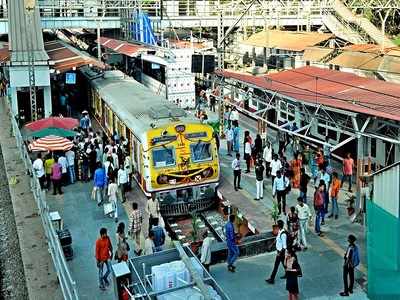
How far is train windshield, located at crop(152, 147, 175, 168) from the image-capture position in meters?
15.5

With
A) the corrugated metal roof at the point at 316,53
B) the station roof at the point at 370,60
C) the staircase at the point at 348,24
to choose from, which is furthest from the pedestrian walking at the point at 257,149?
the staircase at the point at 348,24

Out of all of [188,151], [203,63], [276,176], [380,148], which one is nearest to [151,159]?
[188,151]

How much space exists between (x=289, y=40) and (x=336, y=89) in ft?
54.0

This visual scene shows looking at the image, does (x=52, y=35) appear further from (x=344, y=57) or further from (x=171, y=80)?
(x=344, y=57)

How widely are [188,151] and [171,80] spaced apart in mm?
14106

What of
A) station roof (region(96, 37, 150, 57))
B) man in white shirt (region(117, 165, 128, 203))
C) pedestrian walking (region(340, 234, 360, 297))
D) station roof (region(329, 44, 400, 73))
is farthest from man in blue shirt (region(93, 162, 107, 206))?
station roof (region(96, 37, 150, 57))

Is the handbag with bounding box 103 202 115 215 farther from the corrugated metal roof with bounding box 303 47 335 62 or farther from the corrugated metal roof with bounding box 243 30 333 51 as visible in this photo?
the corrugated metal roof with bounding box 243 30 333 51

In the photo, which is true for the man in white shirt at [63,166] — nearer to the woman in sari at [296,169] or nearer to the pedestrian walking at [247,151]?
the pedestrian walking at [247,151]

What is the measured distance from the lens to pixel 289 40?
1310 inches

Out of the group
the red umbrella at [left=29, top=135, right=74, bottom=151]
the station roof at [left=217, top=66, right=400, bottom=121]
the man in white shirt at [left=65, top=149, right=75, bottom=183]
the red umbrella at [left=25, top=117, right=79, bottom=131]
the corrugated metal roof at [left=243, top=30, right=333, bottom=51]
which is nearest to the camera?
the station roof at [left=217, top=66, right=400, bottom=121]

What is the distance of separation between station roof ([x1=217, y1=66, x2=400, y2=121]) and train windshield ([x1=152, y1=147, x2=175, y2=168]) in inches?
146

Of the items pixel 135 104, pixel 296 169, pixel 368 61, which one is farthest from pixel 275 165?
pixel 368 61

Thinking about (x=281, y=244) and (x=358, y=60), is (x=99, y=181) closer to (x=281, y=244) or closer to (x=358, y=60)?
(x=281, y=244)

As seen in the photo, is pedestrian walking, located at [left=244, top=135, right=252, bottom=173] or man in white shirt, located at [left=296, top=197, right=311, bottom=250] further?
pedestrian walking, located at [left=244, top=135, right=252, bottom=173]
